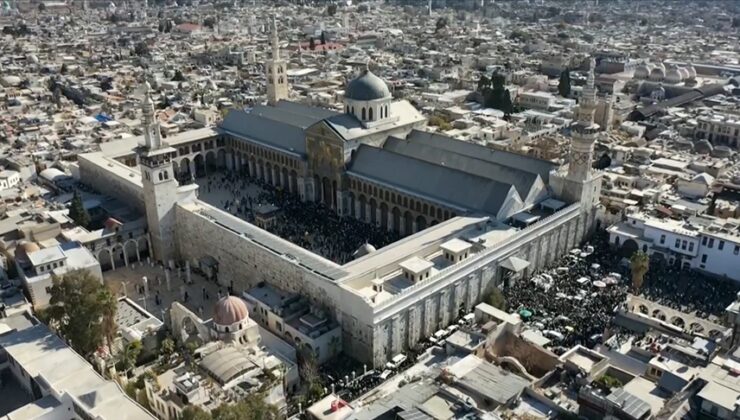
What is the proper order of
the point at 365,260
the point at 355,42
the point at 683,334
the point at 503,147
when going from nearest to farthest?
1. the point at 683,334
2. the point at 365,260
3. the point at 503,147
4. the point at 355,42

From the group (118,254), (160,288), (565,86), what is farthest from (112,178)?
(565,86)

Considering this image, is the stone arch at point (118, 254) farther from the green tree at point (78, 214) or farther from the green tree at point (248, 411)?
the green tree at point (248, 411)

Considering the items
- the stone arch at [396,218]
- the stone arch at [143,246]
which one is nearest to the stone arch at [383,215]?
the stone arch at [396,218]

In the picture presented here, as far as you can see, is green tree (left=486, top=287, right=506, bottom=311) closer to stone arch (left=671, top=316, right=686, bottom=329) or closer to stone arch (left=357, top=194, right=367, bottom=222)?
stone arch (left=671, top=316, right=686, bottom=329)

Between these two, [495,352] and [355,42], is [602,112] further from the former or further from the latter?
[355,42]

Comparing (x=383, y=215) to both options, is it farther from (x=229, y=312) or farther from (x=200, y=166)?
(x=200, y=166)

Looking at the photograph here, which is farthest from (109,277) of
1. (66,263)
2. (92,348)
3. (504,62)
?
(504,62)

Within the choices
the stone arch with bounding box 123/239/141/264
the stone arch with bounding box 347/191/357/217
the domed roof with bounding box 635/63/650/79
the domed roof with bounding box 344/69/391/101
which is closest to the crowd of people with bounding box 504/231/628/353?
the stone arch with bounding box 347/191/357/217
